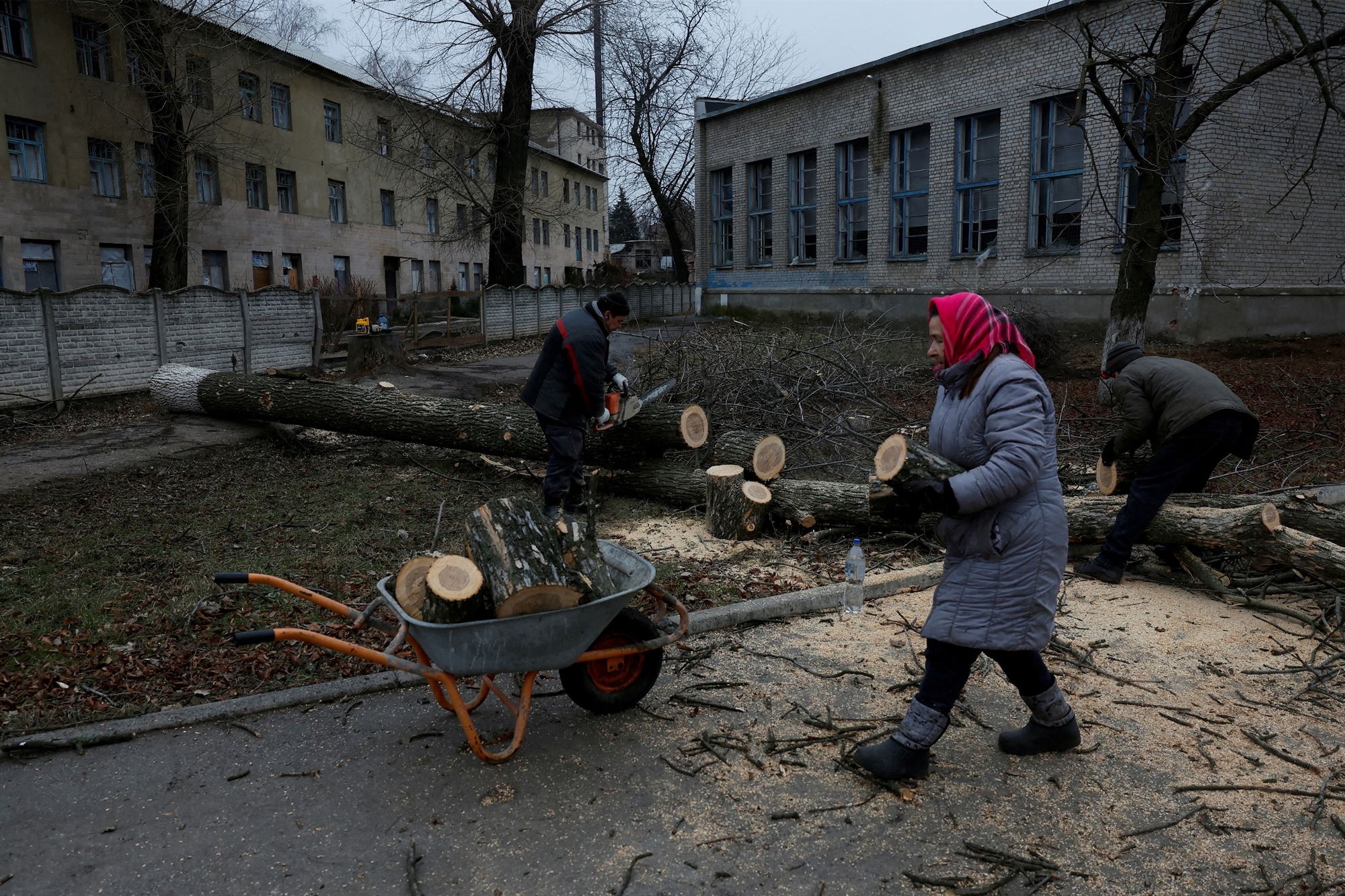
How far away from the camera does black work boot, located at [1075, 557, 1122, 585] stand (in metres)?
5.43

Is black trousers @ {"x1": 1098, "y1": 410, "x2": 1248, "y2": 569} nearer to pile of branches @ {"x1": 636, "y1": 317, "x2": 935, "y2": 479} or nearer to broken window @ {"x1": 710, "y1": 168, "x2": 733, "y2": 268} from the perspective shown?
pile of branches @ {"x1": 636, "y1": 317, "x2": 935, "y2": 479}

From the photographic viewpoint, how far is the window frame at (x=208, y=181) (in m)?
27.5

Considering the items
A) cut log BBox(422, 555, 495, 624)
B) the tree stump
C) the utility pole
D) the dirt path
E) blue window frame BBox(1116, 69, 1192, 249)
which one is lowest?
the dirt path

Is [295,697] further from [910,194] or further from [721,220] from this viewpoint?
[721,220]

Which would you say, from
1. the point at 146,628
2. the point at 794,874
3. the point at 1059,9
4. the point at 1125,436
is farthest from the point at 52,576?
the point at 1059,9

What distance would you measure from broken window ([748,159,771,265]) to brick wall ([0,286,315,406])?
599 inches

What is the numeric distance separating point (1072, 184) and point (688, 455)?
14154 mm

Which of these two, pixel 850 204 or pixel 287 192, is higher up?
pixel 287 192

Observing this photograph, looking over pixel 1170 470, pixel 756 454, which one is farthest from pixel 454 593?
pixel 1170 470

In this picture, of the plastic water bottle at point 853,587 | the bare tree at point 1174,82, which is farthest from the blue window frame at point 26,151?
the plastic water bottle at point 853,587

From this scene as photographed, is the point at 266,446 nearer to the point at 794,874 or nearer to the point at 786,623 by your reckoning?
the point at 786,623

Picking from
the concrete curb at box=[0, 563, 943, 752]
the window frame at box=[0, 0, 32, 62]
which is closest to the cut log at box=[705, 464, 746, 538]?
the concrete curb at box=[0, 563, 943, 752]

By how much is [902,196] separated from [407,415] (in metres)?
16.9

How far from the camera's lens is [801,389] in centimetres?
888
